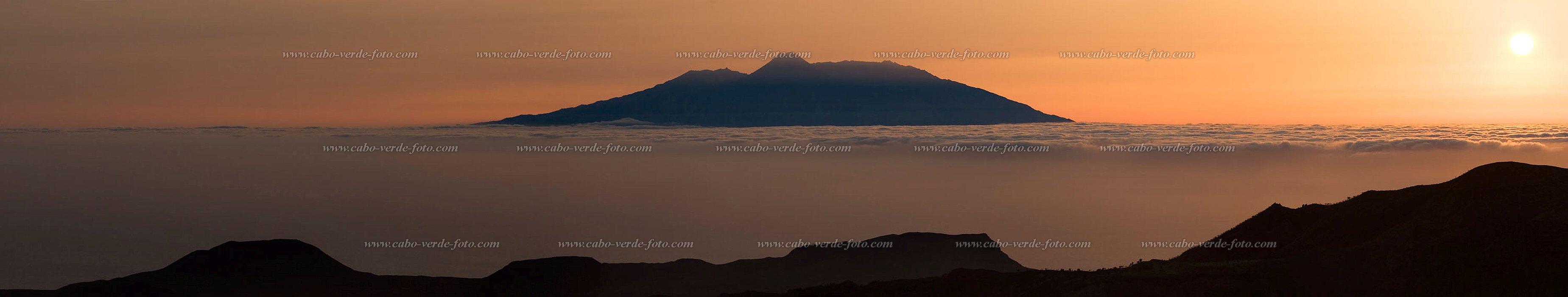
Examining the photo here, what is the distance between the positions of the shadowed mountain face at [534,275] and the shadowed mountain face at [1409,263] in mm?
40198

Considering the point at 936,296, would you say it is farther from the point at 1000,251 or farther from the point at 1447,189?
the point at 1000,251

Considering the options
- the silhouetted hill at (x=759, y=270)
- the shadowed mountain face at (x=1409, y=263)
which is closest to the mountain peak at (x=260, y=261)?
the silhouetted hill at (x=759, y=270)

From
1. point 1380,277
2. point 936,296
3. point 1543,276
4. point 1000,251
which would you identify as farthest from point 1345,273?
point 1000,251

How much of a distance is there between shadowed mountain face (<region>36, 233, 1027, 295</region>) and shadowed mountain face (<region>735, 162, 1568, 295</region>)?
132ft

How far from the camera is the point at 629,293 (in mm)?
79688

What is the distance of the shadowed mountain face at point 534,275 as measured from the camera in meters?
75.9

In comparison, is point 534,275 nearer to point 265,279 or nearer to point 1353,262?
point 265,279

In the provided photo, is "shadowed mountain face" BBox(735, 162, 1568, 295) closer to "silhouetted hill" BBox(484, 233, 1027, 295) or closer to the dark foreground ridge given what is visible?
the dark foreground ridge

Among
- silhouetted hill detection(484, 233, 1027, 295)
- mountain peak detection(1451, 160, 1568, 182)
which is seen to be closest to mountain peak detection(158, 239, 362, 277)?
silhouetted hill detection(484, 233, 1027, 295)

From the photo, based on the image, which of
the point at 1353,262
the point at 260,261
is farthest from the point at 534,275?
the point at 1353,262

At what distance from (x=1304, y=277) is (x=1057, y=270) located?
30.8 ft

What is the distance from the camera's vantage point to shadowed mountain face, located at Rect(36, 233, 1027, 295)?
249 feet

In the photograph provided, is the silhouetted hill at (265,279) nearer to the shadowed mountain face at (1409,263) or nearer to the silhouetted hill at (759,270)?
the silhouetted hill at (759,270)

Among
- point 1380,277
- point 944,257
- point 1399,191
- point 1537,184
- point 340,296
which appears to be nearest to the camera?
point 1380,277
